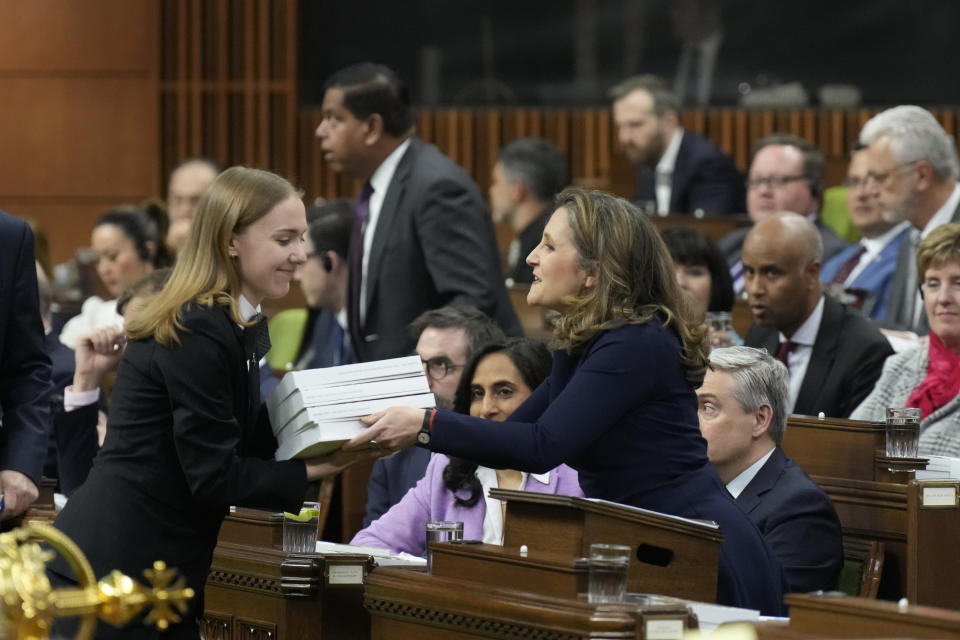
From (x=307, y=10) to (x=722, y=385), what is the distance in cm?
727

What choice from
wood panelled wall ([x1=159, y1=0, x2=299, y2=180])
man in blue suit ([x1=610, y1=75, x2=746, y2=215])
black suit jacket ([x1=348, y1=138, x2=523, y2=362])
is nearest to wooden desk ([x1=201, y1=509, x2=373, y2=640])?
black suit jacket ([x1=348, y1=138, x2=523, y2=362])

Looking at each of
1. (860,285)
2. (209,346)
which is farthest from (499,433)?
(860,285)

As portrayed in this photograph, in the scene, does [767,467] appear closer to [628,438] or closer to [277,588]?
[628,438]

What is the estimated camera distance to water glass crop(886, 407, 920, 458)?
352cm

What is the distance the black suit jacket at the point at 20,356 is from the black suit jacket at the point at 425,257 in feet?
5.47

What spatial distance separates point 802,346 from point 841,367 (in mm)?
184

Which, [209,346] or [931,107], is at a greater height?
[931,107]

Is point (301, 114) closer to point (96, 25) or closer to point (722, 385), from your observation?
point (96, 25)

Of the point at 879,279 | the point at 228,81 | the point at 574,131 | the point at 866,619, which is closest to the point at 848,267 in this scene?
the point at 879,279

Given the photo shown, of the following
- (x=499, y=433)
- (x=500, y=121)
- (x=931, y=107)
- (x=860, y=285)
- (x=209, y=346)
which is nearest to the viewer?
(x=209, y=346)

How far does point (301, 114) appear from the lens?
10352 millimetres

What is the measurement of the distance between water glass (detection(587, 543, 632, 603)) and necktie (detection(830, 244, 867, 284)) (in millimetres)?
3573

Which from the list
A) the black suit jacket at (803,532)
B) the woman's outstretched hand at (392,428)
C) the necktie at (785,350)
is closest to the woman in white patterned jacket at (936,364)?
the necktie at (785,350)

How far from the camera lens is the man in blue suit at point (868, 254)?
546 cm
